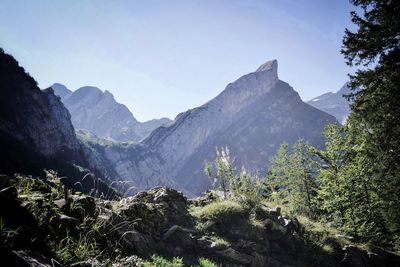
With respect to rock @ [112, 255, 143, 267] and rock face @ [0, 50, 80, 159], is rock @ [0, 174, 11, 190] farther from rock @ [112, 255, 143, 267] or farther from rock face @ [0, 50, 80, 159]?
rock face @ [0, 50, 80, 159]

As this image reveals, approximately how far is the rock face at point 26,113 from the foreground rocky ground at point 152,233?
264 ft

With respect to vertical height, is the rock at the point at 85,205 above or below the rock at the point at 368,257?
above

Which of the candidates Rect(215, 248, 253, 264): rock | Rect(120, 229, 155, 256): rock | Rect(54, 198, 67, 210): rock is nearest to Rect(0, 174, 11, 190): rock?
Rect(54, 198, 67, 210): rock

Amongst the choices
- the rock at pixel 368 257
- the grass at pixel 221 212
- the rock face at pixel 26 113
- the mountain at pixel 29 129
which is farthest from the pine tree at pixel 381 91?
the rock face at pixel 26 113

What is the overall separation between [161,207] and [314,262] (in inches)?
230

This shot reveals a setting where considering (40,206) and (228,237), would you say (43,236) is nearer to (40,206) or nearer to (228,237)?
(40,206)

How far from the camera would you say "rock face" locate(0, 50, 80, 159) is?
92688 millimetres

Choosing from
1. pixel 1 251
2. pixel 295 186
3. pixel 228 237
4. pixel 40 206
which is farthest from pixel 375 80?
pixel 295 186

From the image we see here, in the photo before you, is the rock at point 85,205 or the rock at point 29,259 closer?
the rock at point 29,259

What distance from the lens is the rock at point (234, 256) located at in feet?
31.9

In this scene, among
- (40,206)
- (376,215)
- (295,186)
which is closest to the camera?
(40,206)

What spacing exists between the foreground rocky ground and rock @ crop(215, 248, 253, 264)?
31 millimetres

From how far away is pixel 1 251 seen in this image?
3.37 m

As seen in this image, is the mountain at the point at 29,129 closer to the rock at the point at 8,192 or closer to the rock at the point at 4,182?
the rock at the point at 4,182
